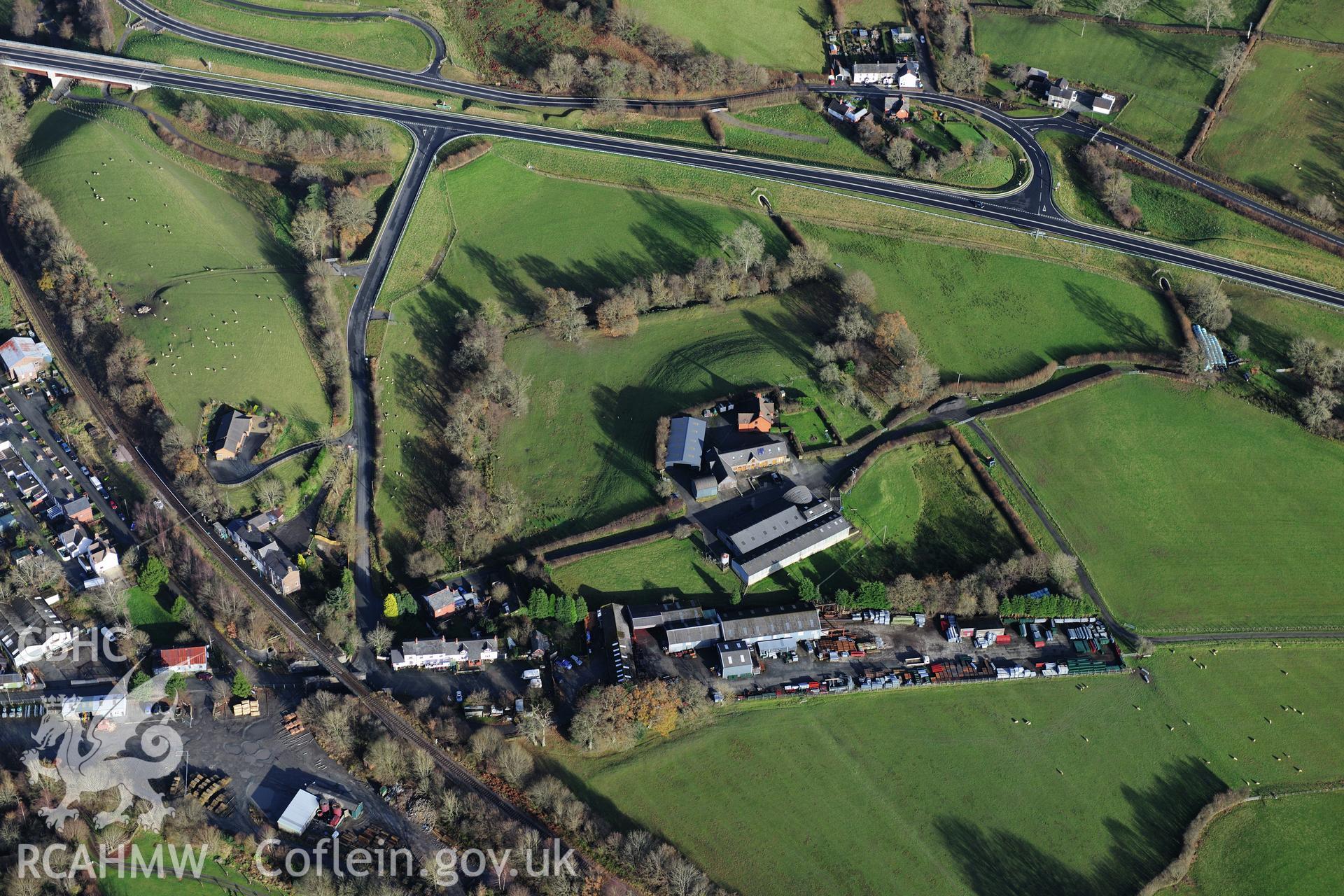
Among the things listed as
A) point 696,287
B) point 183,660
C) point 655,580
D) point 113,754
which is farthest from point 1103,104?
point 113,754

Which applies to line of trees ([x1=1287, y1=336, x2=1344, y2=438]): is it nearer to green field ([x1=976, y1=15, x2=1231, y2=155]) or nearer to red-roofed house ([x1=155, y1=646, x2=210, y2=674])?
green field ([x1=976, y1=15, x2=1231, y2=155])

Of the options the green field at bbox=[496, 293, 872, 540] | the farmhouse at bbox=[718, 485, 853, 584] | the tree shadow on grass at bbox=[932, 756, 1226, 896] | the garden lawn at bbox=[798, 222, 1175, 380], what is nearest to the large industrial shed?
the farmhouse at bbox=[718, 485, 853, 584]

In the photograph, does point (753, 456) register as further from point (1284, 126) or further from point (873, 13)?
point (1284, 126)

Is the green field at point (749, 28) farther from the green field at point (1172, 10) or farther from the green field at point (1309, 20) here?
the green field at point (1309, 20)

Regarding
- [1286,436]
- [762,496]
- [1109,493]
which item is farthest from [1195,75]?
[762,496]

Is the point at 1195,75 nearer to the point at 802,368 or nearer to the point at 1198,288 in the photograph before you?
the point at 1198,288

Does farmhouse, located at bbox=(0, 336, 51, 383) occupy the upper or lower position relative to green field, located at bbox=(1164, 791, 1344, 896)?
upper

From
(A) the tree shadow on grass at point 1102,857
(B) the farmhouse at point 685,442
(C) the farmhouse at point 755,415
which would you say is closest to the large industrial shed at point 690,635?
(B) the farmhouse at point 685,442
